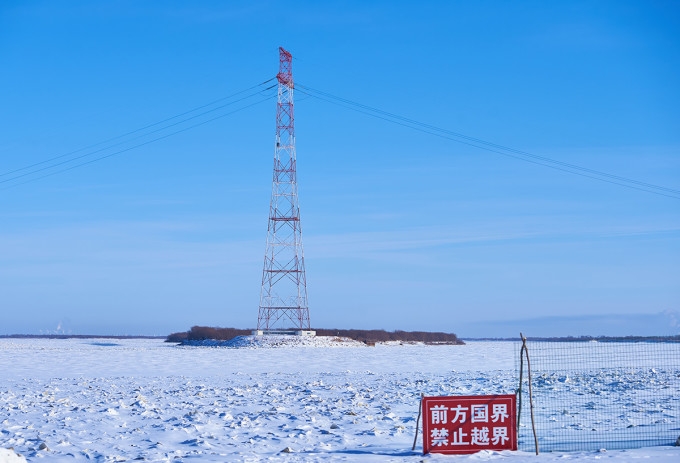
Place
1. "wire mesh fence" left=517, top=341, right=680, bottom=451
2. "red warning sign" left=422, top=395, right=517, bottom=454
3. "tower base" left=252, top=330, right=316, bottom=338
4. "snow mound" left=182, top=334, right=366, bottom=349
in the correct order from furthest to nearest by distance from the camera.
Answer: "tower base" left=252, top=330, right=316, bottom=338 < "snow mound" left=182, top=334, right=366, bottom=349 < "wire mesh fence" left=517, top=341, right=680, bottom=451 < "red warning sign" left=422, top=395, right=517, bottom=454

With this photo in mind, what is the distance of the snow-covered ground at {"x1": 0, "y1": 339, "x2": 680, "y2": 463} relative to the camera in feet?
38.3

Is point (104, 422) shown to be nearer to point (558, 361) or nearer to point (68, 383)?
point (68, 383)

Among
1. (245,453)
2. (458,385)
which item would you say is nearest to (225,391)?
(458,385)

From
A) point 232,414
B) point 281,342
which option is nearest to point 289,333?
point 281,342

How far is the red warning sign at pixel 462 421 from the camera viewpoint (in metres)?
11.4

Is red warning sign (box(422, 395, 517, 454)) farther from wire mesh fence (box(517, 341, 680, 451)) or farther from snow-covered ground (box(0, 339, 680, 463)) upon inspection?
wire mesh fence (box(517, 341, 680, 451))

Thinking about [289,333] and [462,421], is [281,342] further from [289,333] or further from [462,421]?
[462,421]

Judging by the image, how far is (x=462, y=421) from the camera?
11.5 meters

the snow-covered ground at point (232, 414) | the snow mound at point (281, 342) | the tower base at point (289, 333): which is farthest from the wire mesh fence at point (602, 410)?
the tower base at point (289, 333)

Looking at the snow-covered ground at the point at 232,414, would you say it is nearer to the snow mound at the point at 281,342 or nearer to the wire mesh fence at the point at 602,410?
the wire mesh fence at the point at 602,410

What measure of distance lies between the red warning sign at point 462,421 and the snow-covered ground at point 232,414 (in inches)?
9.7

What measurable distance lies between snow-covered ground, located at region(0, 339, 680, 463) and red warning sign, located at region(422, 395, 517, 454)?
25cm

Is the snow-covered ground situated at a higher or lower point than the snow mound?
lower

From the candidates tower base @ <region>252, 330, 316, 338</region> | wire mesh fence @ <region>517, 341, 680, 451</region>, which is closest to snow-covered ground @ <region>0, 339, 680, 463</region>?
wire mesh fence @ <region>517, 341, 680, 451</region>
